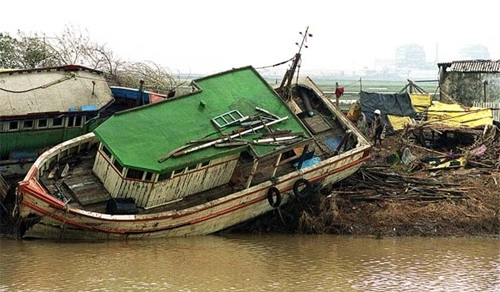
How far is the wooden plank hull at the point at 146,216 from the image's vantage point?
16.0 m

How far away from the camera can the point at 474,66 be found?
34438 millimetres

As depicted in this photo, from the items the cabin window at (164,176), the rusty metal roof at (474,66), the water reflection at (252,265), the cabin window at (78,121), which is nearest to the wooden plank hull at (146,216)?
the water reflection at (252,265)

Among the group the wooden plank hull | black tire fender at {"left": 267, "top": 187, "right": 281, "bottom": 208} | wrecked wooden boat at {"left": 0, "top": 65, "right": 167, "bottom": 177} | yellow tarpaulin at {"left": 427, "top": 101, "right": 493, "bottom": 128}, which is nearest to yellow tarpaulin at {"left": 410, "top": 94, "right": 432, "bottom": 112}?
yellow tarpaulin at {"left": 427, "top": 101, "right": 493, "bottom": 128}

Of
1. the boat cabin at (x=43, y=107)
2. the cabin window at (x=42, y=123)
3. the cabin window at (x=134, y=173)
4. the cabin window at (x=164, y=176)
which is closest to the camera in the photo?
the cabin window at (x=134, y=173)

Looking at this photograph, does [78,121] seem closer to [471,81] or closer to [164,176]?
[164,176]

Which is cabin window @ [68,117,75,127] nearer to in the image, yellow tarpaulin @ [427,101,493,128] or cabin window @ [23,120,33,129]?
cabin window @ [23,120,33,129]

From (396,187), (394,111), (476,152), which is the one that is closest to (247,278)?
(396,187)

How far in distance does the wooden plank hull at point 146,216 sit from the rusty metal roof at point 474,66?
1670 centimetres

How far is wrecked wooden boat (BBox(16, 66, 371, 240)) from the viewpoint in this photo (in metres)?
16.7

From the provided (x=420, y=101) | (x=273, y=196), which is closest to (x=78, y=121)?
(x=273, y=196)

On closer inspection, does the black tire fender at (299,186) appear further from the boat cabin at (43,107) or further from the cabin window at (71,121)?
Answer: the cabin window at (71,121)

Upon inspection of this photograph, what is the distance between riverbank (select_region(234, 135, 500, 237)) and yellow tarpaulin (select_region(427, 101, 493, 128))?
4985mm

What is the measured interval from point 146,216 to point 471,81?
21.9 meters

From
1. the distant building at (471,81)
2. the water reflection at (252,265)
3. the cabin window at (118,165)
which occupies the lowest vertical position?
the water reflection at (252,265)
